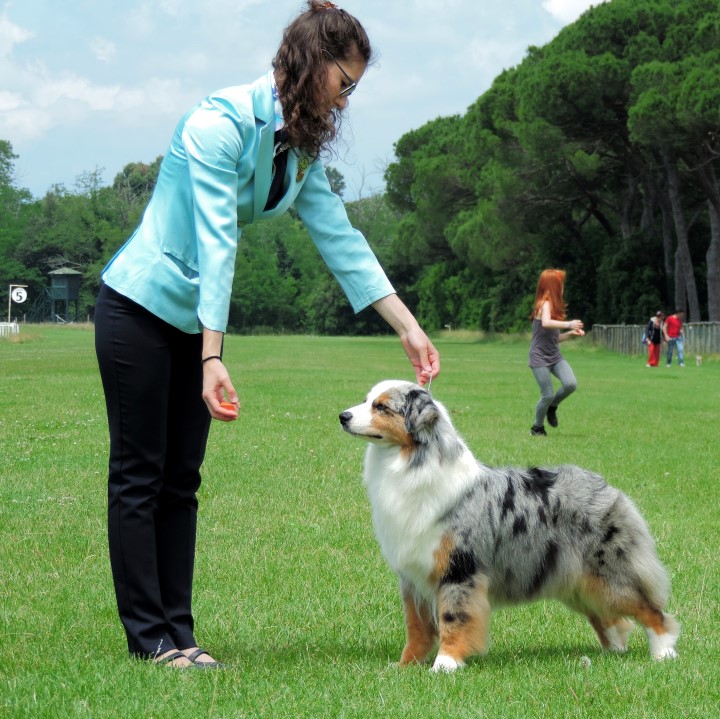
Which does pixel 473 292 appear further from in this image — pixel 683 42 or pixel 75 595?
pixel 75 595

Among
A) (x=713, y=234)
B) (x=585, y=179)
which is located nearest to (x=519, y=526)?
(x=713, y=234)

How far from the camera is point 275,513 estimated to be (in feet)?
30.2

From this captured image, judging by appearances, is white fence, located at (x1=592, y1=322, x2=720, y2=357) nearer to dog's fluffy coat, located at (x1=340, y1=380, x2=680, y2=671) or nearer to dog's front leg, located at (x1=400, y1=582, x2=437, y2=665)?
dog's fluffy coat, located at (x1=340, y1=380, x2=680, y2=671)

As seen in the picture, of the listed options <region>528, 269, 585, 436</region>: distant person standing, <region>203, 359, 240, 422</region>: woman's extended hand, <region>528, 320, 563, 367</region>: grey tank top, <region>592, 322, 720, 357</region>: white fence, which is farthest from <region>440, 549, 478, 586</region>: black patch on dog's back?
<region>592, 322, 720, 357</region>: white fence

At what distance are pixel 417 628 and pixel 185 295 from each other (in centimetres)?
193

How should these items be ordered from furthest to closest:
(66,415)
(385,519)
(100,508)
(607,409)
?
(607,409) < (66,415) < (100,508) < (385,519)

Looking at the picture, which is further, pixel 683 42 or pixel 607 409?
pixel 683 42

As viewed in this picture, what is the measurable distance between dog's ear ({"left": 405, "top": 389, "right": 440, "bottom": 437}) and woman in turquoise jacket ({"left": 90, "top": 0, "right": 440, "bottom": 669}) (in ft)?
0.63

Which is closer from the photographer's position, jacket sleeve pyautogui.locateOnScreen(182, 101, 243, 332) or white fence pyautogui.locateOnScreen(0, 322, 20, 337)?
jacket sleeve pyautogui.locateOnScreen(182, 101, 243, 332)

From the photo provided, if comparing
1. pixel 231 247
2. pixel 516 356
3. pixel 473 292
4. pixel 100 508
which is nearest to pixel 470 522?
pixel 231 247

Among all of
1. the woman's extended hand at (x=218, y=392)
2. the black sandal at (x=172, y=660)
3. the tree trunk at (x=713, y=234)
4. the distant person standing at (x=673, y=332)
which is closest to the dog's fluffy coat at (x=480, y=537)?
the woman's extended hand at (x=218, y=392)

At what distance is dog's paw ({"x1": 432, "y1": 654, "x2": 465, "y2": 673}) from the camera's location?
4.93 m

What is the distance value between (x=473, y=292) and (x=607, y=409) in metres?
55.3

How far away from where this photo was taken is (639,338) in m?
49.4
